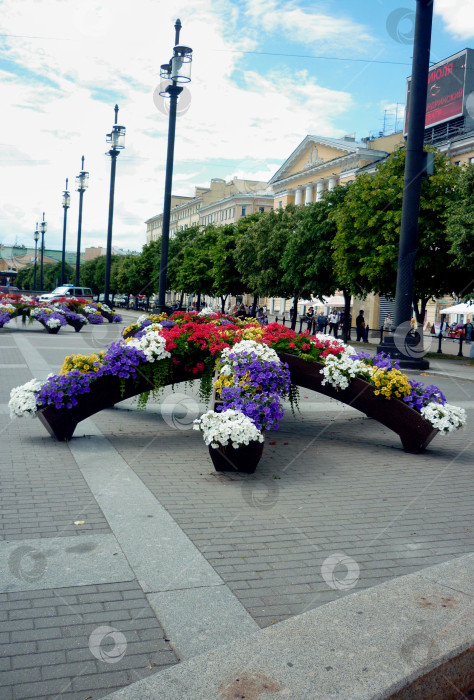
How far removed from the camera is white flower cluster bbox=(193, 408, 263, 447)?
6228mm

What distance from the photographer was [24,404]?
747 centimetres

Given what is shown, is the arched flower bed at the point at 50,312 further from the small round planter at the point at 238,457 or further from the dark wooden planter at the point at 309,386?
the small round planter at the point at 238,457

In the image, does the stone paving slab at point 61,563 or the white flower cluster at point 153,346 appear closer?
the stone paving slab at point 61,563

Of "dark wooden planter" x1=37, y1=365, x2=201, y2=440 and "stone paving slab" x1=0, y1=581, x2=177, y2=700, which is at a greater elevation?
"dark wooden planter" x1=37, y1=365, x2=201, y2=440

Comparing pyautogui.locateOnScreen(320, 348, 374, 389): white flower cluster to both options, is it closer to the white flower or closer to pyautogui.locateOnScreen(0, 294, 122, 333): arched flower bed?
the white flower

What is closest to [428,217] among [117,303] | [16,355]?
[16,355]

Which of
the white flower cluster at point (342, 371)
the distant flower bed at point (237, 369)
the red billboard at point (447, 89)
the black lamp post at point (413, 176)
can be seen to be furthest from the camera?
the red billboard at point (447, 89)

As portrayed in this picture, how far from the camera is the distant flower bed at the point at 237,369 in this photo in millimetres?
6984

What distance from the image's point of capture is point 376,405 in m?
7.92

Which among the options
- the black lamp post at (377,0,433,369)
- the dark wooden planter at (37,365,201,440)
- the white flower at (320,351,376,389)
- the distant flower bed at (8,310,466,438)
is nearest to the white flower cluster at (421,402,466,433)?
the distant flower bed at (8,310,466,438)

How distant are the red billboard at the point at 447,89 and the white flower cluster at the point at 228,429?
2099 inches

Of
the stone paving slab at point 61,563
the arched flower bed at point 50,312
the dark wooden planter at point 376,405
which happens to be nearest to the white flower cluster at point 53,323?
the arched flower bed at point 50,312

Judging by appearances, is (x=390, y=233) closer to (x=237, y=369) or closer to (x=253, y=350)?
(x=253, y=350)

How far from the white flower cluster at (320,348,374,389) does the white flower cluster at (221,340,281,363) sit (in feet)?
2.69
